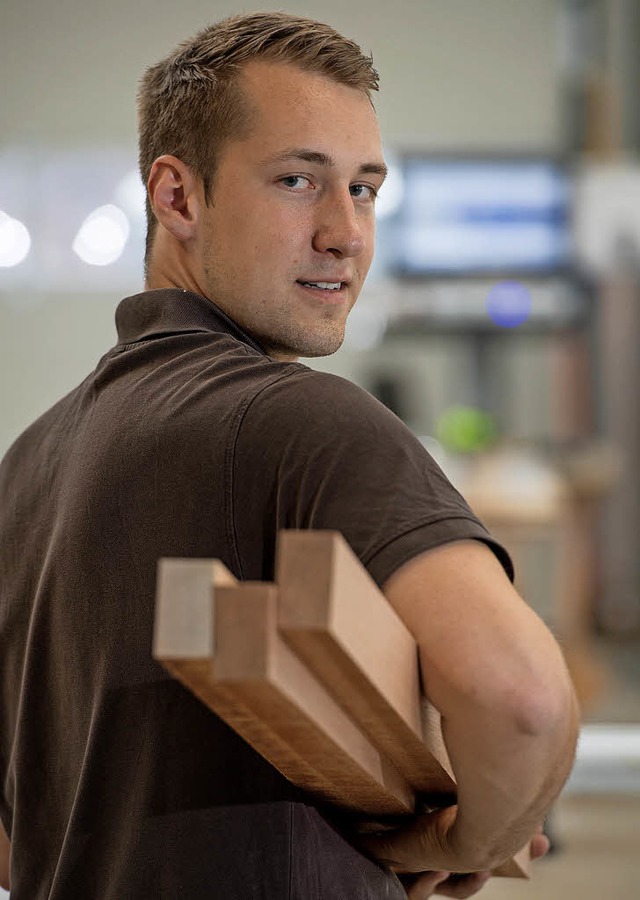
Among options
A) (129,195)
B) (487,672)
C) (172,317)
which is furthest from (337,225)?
(129,195)

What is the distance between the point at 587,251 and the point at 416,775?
4.23 metres

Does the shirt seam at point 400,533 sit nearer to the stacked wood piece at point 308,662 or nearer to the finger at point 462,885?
the stacked wood piece at point 308,662

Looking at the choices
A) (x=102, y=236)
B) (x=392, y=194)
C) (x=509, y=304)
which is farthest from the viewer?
(x=509, y=304)

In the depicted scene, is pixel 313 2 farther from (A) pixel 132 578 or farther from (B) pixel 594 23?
(A) pixel 132 578

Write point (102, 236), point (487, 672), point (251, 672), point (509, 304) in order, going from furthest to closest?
point (509, 304), point (102, 236), point (487, 672), point (251, 672)

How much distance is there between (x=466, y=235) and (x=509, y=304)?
0.34m

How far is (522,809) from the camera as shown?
73 centimetres

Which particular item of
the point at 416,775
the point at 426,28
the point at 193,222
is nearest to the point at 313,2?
the point at 426,28

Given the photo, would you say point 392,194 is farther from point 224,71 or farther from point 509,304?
point 224,71

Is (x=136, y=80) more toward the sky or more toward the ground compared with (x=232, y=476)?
more toward the sky

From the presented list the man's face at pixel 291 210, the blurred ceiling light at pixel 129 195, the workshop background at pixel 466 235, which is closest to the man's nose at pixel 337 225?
the man's face at pixel 291 210

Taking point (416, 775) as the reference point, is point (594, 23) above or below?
above

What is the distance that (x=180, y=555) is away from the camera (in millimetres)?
747

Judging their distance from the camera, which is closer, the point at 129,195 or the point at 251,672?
the point at 251,672
